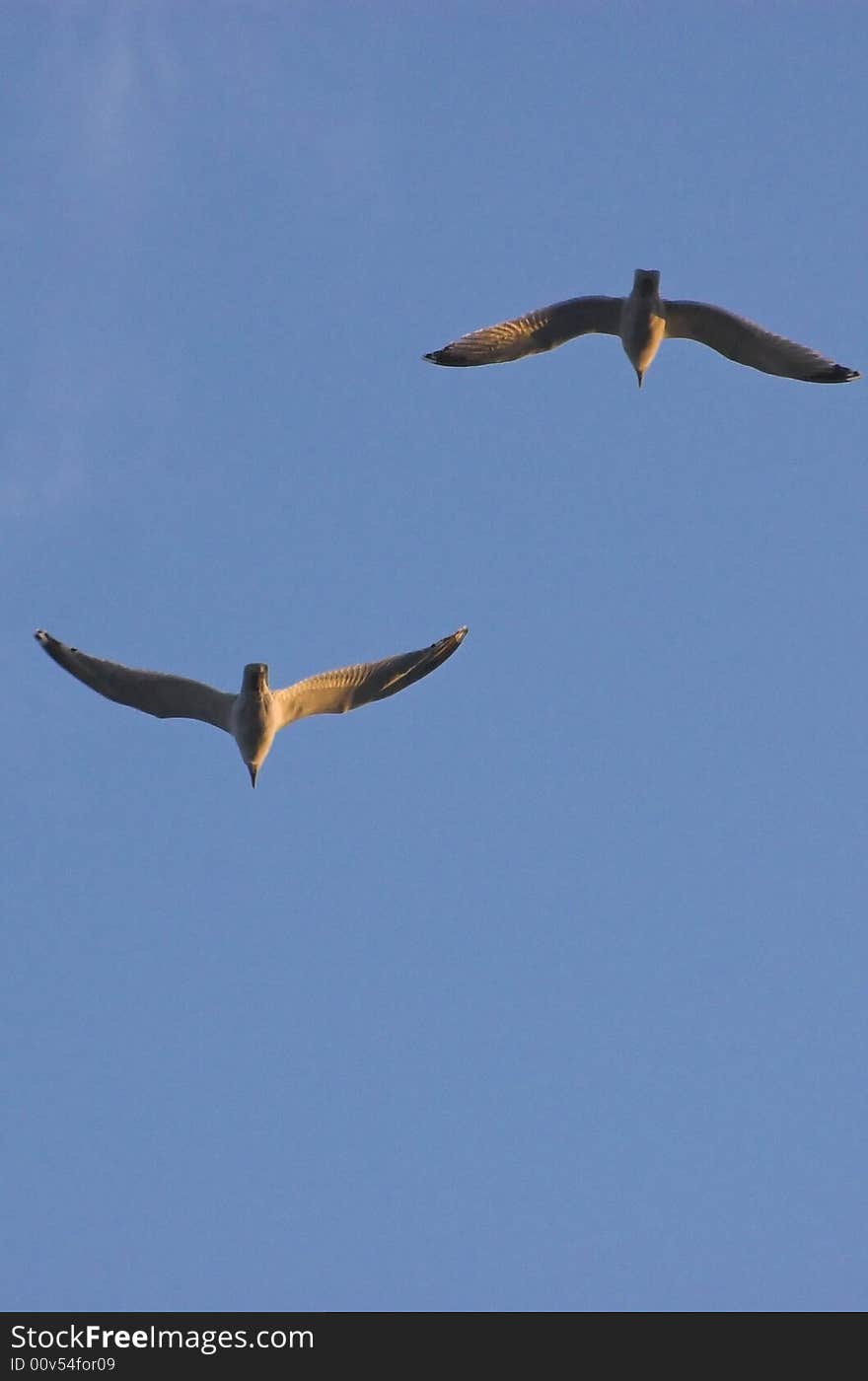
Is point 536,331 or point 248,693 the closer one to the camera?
point 248,693

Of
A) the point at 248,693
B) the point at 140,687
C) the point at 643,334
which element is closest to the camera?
the point at 248,693

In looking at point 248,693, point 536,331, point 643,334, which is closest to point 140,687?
point 248,693

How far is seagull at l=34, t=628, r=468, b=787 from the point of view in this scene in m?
40.2

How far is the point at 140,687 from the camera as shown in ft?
133

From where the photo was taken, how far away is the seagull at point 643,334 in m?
41.4

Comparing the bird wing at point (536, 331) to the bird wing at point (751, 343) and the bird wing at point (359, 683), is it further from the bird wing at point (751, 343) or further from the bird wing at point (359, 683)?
Answer: the bird wing at point (359, 683)

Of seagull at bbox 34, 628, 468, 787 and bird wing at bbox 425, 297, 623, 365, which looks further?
bird wing at bbox 425, 297, 623, 365

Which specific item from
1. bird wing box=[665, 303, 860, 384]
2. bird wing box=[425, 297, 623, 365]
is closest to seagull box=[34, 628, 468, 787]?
bird wing box=[425, 297, 623, 365]

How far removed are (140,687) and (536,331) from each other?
26.1 feet

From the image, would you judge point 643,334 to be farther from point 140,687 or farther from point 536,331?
point 140,687

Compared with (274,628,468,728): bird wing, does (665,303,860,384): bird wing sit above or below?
above

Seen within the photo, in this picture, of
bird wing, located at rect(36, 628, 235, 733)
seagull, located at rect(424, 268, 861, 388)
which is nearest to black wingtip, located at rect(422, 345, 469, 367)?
seagull, located at rect(424, 268, 861, 388)

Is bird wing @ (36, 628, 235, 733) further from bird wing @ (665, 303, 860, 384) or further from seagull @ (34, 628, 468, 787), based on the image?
bird wing @ (665, 303, 860, 384)

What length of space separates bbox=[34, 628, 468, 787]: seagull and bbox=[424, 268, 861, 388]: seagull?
15.0ft
